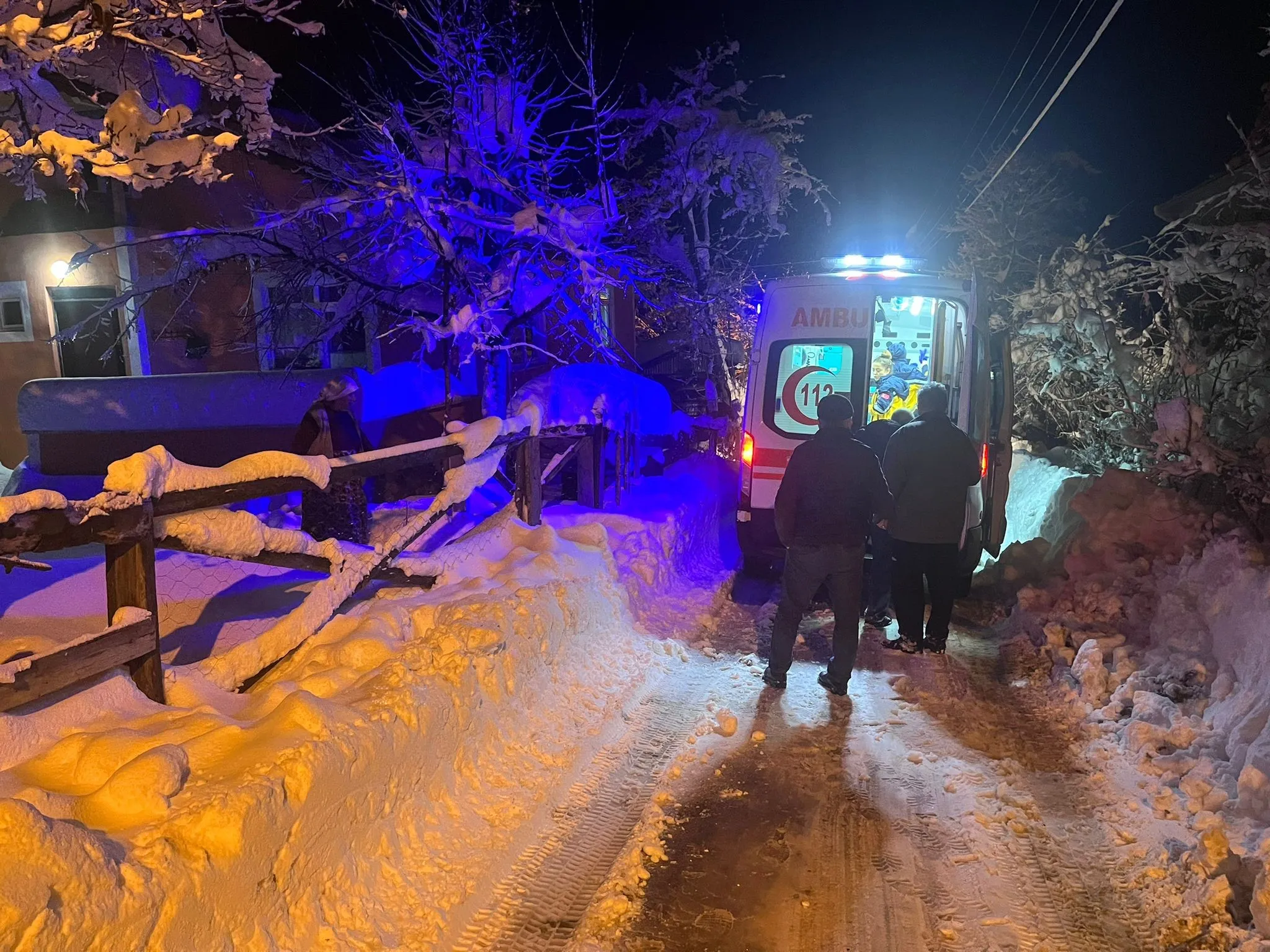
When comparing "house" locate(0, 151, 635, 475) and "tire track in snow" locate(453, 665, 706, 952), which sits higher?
"house" locate(0, 151, 635, 475)

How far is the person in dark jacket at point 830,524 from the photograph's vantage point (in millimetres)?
5246

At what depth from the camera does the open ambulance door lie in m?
7.71

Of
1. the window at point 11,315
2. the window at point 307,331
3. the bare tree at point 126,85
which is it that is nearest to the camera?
the bare tree at point 126,85

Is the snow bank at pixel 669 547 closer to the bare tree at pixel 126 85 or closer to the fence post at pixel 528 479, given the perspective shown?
the fence post at pixel 528 479

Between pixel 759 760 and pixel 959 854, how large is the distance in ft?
3.73

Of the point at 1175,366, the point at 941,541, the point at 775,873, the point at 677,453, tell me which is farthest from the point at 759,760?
the point at 677,453

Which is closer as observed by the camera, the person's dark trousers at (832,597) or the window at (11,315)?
the person's dark trousers at (832,597)

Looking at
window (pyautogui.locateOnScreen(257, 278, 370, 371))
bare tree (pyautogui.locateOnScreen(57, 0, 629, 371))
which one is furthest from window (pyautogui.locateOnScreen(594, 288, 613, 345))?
window (pyautogui.locateOnScreen(257, 278, 370, 371))

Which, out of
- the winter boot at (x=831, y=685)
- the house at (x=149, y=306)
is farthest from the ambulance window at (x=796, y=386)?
the house at (x=149, y=306)

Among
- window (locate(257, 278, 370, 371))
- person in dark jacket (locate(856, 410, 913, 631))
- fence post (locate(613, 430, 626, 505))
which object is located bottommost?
person in dark jacket (locate(856, 410, 913, 631))

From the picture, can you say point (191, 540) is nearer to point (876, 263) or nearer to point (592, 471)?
point (592, 471)

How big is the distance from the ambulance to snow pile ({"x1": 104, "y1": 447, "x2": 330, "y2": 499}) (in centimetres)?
417

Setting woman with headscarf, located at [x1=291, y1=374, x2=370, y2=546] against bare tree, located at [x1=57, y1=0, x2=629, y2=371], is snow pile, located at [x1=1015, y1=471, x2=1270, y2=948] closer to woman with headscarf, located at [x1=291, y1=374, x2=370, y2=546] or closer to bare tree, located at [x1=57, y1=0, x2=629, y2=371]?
woman with headscarf, located at [x1=291, y1=374, x2=370, y2=546]

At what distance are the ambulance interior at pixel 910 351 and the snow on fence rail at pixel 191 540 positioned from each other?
519cm
